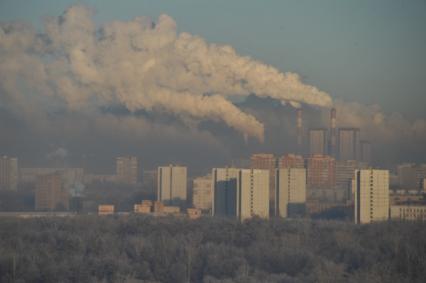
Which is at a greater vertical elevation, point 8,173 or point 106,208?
point 8,173

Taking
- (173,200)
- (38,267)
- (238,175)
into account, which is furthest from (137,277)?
(173,200)

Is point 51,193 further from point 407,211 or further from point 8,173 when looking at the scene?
point 407,211

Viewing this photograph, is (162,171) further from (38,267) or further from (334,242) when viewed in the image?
(38,267)

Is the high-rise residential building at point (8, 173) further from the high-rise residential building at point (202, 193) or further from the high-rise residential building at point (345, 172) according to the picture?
the high-rise residential building at point (345, 172)

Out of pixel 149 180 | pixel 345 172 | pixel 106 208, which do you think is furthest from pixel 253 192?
pixel 149 180

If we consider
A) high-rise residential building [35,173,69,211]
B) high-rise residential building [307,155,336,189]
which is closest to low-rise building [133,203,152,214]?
high-rise residential building [35,173,69,211]

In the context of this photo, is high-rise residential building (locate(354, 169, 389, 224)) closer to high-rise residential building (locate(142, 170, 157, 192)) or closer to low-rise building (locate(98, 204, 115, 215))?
low-rise building (locate(98, 204, 115, 215))

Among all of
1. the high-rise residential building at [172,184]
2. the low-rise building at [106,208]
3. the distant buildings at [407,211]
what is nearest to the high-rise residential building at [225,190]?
the high-rise residential building at [172,184]
